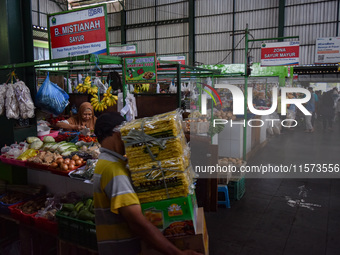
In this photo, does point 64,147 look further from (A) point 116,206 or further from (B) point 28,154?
(A) point 116,206

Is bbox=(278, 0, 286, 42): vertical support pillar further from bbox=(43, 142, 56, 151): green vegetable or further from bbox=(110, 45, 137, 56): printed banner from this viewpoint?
bbox=(43, 142, 56, 151): green vegetable

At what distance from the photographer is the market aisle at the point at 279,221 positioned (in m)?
3.64

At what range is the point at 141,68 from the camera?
3.66 meters

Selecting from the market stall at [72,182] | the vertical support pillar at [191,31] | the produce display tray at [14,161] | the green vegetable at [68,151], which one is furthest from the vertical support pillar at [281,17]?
the produce display tray at [14,161]

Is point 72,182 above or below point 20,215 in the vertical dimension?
above

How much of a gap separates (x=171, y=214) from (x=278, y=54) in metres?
8.90

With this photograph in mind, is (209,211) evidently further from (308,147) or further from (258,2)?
(258,2)

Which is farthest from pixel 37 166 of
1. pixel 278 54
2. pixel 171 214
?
pixel 278 54

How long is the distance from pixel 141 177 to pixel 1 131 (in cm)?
304

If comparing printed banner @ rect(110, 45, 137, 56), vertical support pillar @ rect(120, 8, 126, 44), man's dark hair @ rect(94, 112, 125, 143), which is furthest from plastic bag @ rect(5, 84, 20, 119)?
vertical support pillar @ rect(120, 8, 126, 44)

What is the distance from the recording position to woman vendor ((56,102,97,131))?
5586mm

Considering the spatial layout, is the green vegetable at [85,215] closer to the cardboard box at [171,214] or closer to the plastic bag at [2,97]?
the cardboard box at [171,214]

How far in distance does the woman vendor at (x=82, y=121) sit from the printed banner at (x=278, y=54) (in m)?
5.97

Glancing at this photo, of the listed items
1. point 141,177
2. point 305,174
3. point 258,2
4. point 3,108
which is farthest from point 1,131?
point 258,2
